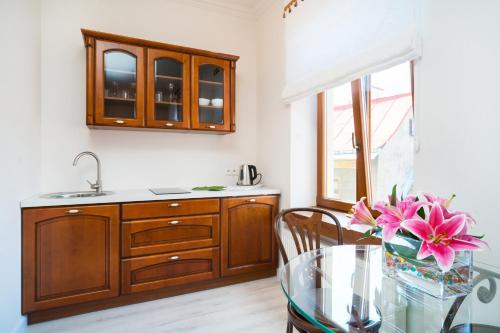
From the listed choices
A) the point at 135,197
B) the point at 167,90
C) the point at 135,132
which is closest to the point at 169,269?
the point at 135,197

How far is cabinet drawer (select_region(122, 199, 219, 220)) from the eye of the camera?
2115 millimetres

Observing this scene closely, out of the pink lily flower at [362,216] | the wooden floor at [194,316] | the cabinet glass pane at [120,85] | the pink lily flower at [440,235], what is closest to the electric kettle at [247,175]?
the wooden floor at [194,316]

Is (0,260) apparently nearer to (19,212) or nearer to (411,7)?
(19,212)

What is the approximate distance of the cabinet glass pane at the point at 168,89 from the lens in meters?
2.47

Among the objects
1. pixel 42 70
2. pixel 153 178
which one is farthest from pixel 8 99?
pixel 153 178

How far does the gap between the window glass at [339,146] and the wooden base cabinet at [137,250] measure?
24.8 inches

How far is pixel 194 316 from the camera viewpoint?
199 cm

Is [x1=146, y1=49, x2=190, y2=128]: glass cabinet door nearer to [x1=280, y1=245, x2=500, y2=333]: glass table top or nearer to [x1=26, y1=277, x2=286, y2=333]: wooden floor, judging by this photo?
[x1=26, y1=277, x2=286, y2=333]: wooden floor

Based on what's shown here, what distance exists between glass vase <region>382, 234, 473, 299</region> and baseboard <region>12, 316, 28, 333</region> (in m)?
2.27

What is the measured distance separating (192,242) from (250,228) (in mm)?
572

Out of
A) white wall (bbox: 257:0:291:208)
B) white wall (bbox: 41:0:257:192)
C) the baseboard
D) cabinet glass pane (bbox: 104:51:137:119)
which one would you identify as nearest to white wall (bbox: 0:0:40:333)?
the baseboard

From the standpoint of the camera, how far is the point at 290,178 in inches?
102

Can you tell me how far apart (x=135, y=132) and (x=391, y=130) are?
90.9 inches

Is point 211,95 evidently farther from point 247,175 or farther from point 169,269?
point 169,269
